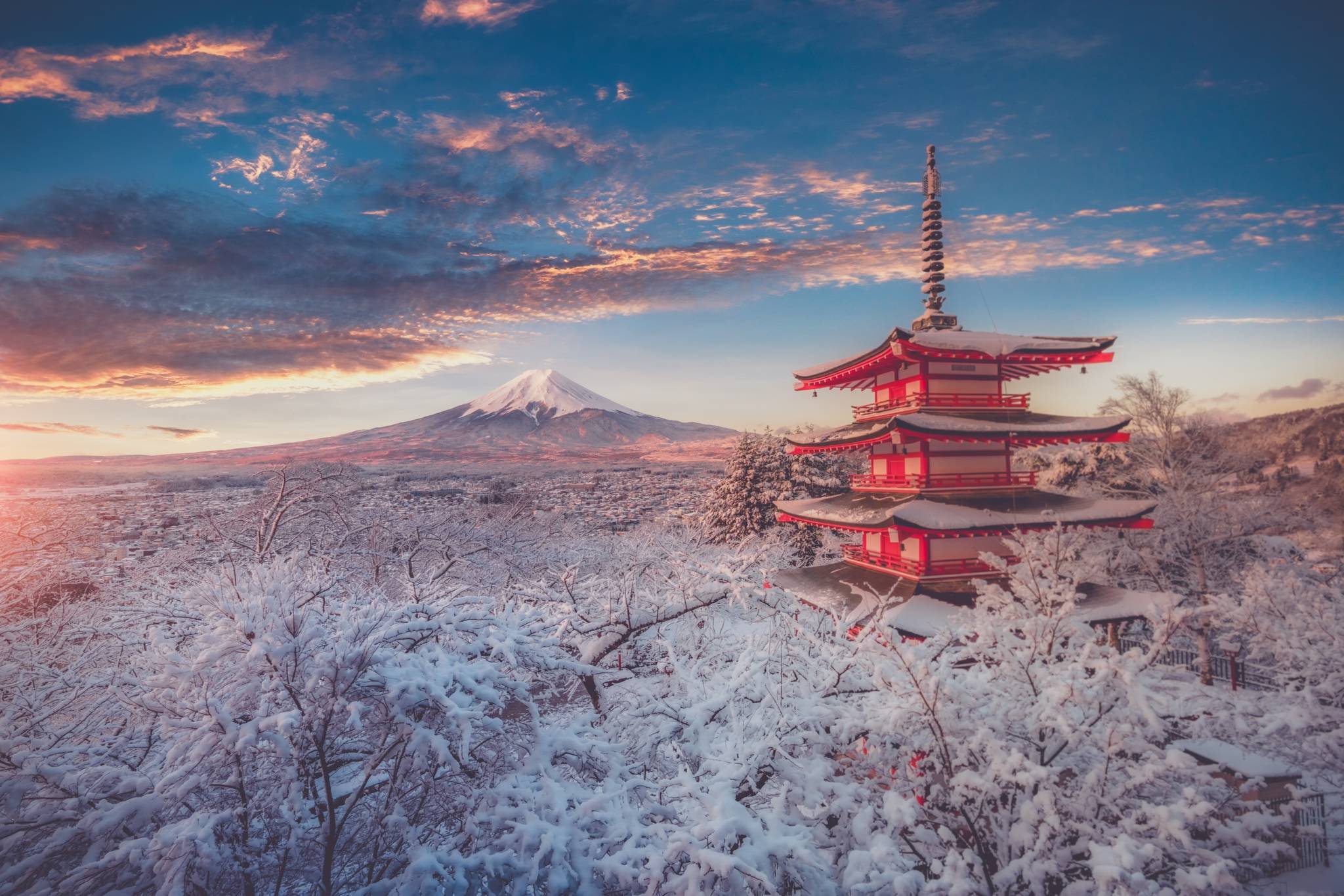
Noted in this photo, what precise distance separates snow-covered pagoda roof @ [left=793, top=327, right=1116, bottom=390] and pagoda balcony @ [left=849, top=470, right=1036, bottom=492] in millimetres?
2717

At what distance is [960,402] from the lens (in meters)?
13.4

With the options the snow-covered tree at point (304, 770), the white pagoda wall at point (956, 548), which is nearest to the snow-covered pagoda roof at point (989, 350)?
the white pagoda wall at point (956, 548)

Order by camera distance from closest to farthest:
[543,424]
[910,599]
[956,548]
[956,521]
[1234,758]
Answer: [1234,758]
[956,521]
[910,599]
[956,548]
[543,424]

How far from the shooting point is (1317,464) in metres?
26.8

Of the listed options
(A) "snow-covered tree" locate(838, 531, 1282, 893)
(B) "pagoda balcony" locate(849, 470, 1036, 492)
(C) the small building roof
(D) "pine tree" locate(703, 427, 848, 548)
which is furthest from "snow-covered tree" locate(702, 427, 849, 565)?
(A) "snow-covered tree" locate(838, 531, 1282, 893)

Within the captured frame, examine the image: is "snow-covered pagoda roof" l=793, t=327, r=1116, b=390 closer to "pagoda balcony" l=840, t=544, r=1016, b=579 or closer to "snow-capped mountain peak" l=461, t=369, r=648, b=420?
"pagoda balcony" l=840, t=544, r=1016, b=579

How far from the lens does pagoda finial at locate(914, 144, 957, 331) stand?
14.4 metres

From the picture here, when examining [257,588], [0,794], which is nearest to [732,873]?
[257,588]

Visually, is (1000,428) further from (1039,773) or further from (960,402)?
(1039,773)

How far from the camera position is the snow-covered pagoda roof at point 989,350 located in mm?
12398

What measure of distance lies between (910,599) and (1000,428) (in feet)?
13.9

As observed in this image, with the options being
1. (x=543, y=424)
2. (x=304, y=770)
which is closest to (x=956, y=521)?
(x=304, y=770)

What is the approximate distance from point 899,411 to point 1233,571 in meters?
16.2

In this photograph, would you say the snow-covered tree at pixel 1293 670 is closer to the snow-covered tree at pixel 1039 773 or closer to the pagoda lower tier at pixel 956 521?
the pagoda lower tier at pixel 956 521
